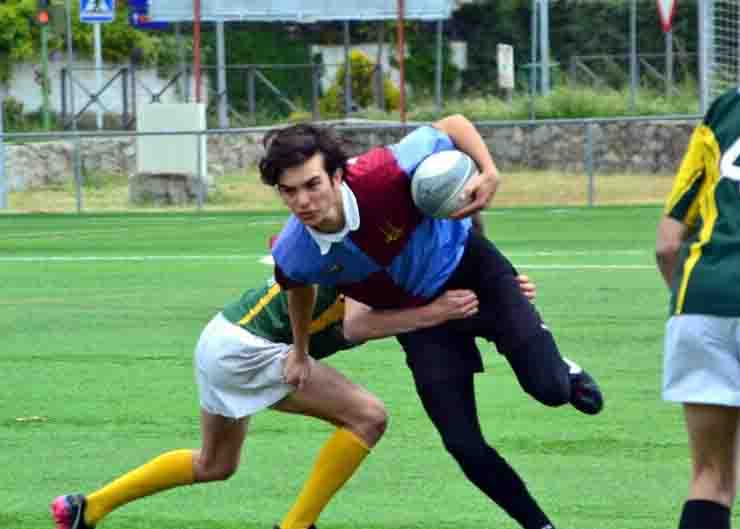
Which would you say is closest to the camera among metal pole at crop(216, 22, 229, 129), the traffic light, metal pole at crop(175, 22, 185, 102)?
the traffic light

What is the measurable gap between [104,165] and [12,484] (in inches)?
830

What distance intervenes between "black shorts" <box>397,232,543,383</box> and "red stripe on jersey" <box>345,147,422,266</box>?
13.2 inches

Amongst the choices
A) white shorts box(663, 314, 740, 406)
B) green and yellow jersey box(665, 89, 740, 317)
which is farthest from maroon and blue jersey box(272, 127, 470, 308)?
white shorts box(663, 314, 740, 406)

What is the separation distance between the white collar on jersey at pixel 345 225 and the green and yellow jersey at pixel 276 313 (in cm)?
55

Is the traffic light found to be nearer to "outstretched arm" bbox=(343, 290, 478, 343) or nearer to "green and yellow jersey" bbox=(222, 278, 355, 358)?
"green and yellow jersey" bbox=(222, 278, 355, 358)

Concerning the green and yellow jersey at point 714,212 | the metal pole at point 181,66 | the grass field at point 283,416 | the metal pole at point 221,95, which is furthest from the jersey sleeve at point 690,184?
the metal pole at point 181,66

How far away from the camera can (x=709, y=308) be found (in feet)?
17.5

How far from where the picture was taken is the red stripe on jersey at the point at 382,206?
656 centimetres

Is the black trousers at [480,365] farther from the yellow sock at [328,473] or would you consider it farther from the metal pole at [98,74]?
the metal pole at [98,74]

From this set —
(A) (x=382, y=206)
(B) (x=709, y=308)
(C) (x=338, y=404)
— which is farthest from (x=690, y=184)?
(C) (x=338, y=404)

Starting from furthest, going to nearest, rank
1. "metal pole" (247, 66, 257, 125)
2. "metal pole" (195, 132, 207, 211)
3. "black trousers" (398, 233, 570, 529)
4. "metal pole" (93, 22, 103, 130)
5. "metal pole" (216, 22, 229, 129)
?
"metal pole" (93, 22, 103, 130) < "metal pole" (247, 66, 257, 125) < "metal pole" (216, 22, 229, 129) < "metal pole" (195, 132, 207, 211) < "black trousers" (398, 233, 570, 529)

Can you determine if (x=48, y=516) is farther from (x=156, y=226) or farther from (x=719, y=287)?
(x=156, y=226)

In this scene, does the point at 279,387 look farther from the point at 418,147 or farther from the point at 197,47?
the point at 197,47

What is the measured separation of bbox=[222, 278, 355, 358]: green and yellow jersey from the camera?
281 inches
